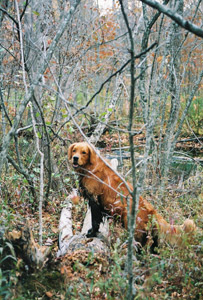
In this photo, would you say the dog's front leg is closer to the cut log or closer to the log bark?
the log bark

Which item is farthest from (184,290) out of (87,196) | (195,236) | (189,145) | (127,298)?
(189,145)

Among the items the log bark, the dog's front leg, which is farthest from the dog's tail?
the dog's front leg

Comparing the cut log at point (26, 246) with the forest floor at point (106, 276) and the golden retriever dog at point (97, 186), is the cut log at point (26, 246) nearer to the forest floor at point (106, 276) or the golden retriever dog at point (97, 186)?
the forest floor at point (106, 276)

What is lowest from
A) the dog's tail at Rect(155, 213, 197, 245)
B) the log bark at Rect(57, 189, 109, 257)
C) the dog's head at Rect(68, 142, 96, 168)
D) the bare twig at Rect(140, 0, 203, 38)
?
the log bark at Rect(57, 189, 109, 257)

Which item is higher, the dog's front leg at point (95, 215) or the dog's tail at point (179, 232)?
the dog's tail at point (179, 232)

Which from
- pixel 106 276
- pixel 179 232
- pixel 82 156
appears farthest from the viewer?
pixel 82 156

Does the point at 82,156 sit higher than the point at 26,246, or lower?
higher

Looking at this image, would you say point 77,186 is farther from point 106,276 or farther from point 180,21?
point 180,21

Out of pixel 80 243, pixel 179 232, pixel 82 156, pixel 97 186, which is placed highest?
pixel 82 156

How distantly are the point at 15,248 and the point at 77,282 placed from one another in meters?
0.62

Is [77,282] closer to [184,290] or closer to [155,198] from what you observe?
[184,290]

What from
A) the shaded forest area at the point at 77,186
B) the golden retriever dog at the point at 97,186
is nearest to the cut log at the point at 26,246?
the shaded forest area at the point at 77,186

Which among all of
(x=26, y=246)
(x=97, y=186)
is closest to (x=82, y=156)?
(x=97, y=186)

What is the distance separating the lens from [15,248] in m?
2.50
